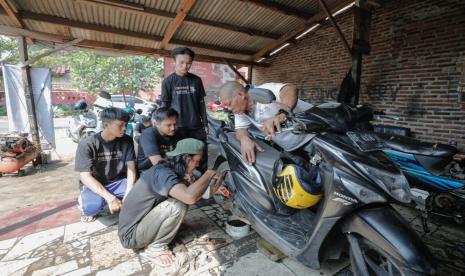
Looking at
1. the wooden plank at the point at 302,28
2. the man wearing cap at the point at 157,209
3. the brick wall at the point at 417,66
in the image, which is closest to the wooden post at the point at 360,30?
the brick wall at the point at 417,66

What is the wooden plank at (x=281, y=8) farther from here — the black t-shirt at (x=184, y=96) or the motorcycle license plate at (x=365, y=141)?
the motorcycle license plate at (x=365, y=141)

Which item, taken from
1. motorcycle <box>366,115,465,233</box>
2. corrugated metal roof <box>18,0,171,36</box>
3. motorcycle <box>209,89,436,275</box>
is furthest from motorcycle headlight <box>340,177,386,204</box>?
corrugated metal roof <box>18,0,171,36</box>

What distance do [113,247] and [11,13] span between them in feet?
14.5

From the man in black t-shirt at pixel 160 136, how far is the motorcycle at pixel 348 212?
125 centimetres

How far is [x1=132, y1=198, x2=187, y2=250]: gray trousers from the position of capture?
6.19ft

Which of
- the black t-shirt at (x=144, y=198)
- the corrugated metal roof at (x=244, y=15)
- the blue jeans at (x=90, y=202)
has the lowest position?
the blue jeans at (x=90, y=202)

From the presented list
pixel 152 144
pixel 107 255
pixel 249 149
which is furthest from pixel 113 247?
pixel 249 149

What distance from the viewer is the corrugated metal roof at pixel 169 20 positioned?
14.7ft

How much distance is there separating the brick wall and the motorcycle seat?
153 inches

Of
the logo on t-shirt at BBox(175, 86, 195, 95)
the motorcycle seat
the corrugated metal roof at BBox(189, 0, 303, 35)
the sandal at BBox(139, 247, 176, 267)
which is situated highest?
the corrugated metal roof at BBox(189, 0, 303, 35)

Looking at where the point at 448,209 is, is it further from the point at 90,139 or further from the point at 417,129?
the point at 90,139

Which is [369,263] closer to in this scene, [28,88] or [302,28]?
[28,88]

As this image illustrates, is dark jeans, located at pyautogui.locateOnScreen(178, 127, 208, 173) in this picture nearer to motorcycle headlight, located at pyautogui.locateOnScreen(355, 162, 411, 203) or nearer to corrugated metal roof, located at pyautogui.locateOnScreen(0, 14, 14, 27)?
motorcycle headlight, located at pyautogui.locateOnScreen(355, 162, 411, 203)

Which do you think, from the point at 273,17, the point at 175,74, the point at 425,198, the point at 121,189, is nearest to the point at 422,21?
the point at 273,17
